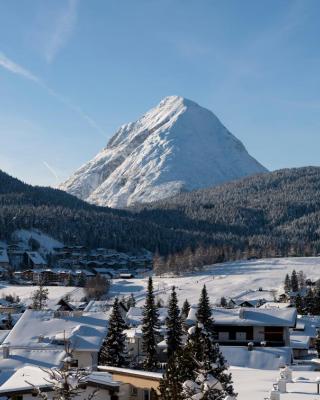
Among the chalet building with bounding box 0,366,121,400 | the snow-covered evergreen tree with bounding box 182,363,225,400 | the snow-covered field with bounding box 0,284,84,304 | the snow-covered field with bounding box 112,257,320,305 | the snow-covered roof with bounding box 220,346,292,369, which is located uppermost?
Result: the snow-covered field with bounding box 112,257,320,305

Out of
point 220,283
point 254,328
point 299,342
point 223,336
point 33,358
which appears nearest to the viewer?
point 33,358

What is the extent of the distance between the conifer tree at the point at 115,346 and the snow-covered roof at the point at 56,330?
2042 mm

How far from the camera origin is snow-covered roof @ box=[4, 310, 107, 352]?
46466 millimetres

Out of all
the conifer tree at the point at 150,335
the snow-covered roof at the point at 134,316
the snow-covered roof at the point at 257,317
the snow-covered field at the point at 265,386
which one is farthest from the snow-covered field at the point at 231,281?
the snow-covered field at the point at 265,386

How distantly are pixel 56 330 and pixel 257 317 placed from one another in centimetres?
1567

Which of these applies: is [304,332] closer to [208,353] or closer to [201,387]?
[208,353]

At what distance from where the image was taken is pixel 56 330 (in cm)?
5091

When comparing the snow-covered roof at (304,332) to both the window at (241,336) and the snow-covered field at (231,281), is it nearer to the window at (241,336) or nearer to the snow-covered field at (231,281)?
the window at (241,336)

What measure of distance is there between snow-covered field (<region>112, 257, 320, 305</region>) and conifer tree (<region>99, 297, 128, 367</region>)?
85845 mm

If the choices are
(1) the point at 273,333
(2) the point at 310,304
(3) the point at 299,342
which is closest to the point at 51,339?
(1) the point at 273,333

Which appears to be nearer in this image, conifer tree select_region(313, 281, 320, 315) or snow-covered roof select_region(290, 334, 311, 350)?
snow-covered roof select_region(290, 334, 311, 350)

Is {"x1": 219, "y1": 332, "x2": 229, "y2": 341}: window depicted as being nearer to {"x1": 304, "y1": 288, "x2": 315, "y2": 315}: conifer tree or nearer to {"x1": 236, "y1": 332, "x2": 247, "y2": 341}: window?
{"x1": 236, "y1": 332, "x2": 247, "y2": 341}: window

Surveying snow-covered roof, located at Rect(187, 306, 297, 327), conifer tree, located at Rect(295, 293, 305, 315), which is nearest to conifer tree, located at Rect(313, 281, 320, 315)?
conifer tree, located at Rect(295, 293, 305, 315)

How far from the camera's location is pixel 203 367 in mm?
15703
